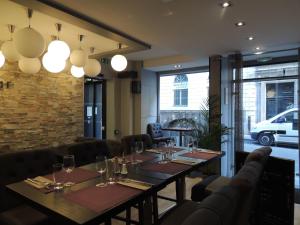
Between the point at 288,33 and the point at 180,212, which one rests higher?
the point at 288,33

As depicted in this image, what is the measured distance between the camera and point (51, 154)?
2602 mm

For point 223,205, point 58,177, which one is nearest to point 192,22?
point 58,177

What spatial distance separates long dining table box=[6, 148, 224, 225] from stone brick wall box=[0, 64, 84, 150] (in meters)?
2.39

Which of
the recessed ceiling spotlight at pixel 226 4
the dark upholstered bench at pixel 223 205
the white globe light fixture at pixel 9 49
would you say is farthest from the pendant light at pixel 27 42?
the dark upholstered bench at pixel 223 205

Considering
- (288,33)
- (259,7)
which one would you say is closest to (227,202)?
(259,7)

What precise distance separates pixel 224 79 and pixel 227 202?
4.21m

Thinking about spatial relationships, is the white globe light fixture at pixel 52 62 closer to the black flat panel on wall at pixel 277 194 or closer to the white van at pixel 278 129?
the black flat panel on wall at pixel 277 194


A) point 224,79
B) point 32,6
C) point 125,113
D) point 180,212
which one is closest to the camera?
point 180,212

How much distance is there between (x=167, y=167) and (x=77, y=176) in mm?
830

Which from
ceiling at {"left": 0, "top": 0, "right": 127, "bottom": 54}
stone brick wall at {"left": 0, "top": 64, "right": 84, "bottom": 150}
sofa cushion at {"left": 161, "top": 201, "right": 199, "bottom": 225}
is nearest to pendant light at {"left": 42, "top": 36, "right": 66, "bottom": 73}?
ceiling at {"left": 0, "top": 0, "right": 127, "bottom": 54}

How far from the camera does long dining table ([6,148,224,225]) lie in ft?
4.55

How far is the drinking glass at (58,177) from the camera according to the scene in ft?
5.80

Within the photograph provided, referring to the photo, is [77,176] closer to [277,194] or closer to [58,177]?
[58,177]

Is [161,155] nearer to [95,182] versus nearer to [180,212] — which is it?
[180,212]
